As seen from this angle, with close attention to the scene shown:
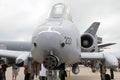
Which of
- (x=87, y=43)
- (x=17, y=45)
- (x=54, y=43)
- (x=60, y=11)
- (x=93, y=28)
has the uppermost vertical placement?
(x=17, y=45)

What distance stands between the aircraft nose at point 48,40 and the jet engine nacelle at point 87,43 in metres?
7.28

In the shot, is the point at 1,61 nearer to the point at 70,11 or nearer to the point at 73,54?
the point at 70,11

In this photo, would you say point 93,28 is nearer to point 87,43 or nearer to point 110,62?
point 87,43

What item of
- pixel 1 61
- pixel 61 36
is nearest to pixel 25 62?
pixel 61 36

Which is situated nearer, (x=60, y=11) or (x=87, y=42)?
(x=60, y=11)

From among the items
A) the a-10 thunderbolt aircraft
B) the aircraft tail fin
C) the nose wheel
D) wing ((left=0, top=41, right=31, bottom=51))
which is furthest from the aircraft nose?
wing ((left=0, top=41, right=31, bottom=51))

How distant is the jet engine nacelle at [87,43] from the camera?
1474 cm

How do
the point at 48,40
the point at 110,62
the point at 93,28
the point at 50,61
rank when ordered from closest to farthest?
the point at 48,40 < the point at 50,61 < the point at 110,62 < the point at 93,28

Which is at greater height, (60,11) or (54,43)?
(60,11)

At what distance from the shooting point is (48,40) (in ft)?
24.2

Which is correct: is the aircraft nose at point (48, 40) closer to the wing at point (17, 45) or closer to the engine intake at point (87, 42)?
the engine intake at point (87, 42)

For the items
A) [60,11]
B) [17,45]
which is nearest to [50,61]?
[60,11]

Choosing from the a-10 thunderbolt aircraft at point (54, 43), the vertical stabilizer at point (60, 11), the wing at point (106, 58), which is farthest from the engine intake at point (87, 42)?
the vertical stabilizer at point (60, 11)

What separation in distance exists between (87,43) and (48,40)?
25.6 feet
